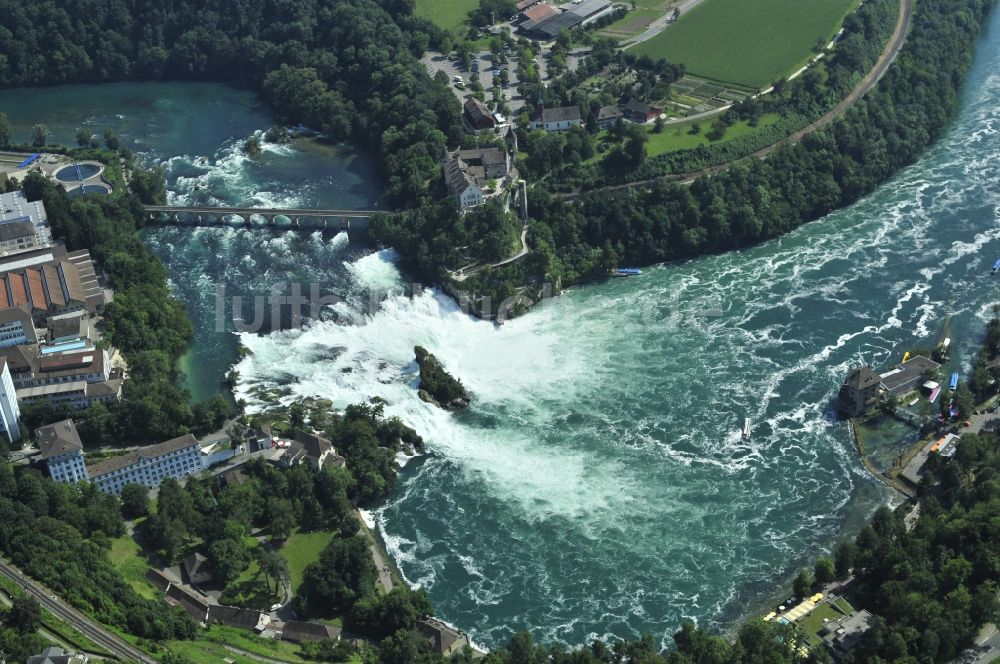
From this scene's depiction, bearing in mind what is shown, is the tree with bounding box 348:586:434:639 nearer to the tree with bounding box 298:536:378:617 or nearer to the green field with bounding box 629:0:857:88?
the tree with bounding box 298:536:378:617

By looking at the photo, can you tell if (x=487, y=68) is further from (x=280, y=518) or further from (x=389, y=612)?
(x=389, y=612)

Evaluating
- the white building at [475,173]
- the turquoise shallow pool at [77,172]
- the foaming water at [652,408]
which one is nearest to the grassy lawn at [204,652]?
the foaming water at [652,408]

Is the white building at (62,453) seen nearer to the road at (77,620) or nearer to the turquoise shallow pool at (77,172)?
the road at (77,620)

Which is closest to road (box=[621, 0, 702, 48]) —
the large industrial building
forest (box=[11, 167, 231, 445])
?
the large industrial building

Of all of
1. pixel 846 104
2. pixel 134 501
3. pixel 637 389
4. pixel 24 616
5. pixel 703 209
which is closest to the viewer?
pixel 24 616

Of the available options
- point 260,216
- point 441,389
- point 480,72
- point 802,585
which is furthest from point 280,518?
point 480,72
